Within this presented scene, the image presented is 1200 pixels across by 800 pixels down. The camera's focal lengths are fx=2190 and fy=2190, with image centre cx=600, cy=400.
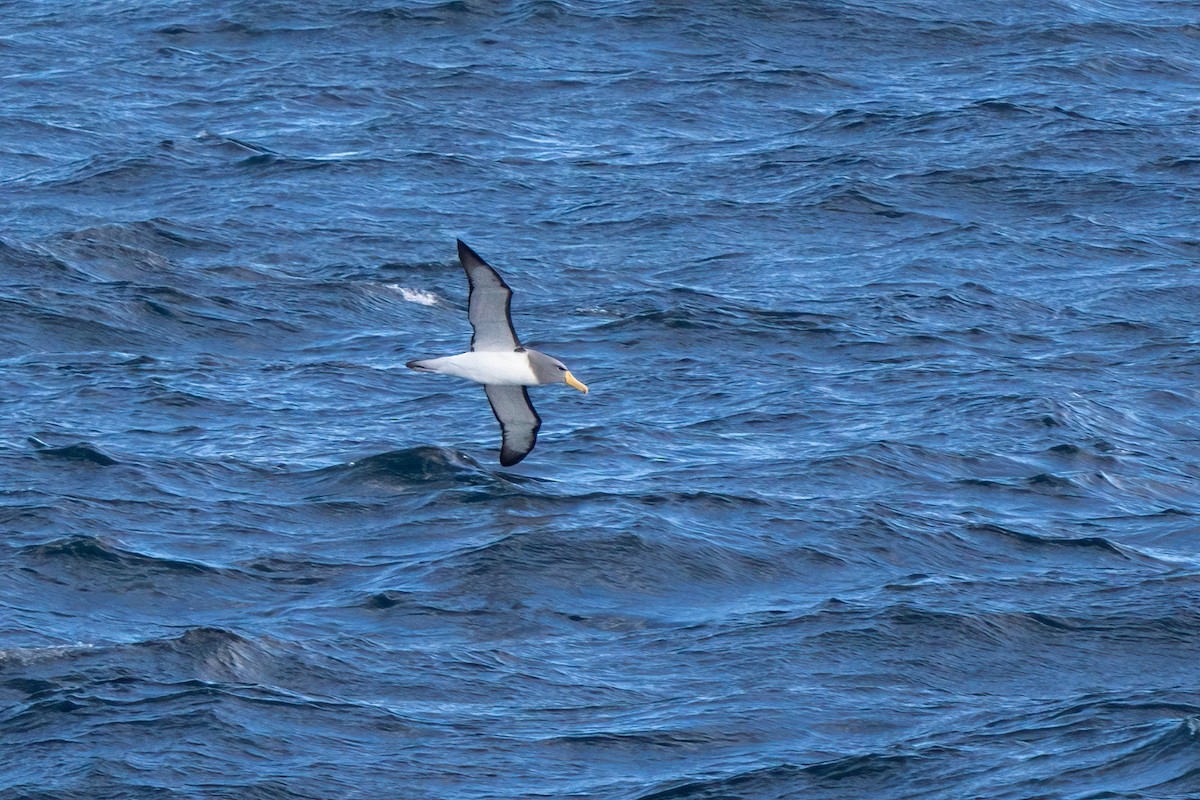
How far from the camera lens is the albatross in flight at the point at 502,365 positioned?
19859 mm

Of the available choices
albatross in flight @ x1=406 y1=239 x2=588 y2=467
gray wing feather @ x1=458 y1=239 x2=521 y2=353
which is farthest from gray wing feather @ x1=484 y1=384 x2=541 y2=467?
gray wing feather @ x1=458 y1=239 x2=521 y2=353

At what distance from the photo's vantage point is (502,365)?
20.7 m

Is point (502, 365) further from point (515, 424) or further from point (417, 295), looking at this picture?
point (417, 295)

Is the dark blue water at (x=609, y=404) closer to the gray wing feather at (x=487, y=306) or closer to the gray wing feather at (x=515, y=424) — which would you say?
the gray wing feather at (x=515, y=424)

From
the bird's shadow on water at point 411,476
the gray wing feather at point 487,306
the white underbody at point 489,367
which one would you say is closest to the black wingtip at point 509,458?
the bird's shadow on water at point 411,476

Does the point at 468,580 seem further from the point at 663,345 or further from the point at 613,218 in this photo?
the point at 613,218

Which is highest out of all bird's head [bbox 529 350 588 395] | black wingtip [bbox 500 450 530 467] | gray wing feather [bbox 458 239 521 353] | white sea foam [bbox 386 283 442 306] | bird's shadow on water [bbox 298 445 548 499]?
gray wing feather [bbox 458 239 521 353]

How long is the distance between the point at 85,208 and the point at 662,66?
33.3 feet

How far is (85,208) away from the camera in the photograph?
29.3 meters

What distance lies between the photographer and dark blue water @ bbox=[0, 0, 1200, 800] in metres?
17.4

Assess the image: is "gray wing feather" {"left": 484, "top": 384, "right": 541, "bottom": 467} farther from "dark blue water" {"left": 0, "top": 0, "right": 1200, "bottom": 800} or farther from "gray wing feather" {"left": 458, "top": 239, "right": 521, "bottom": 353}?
"gray wing feather" {"left": 458, "top": 239, "right": 521, "bottom": 353}

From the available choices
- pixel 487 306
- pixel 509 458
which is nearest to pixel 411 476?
pixel 509 458

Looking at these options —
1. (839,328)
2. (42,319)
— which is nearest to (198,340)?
(42,319)

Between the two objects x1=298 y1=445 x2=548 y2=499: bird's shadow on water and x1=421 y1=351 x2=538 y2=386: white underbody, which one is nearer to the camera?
x1=421 y1=351 x2=538 y2=386: white underbody
